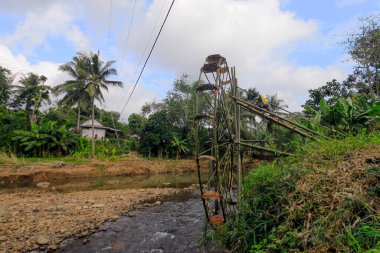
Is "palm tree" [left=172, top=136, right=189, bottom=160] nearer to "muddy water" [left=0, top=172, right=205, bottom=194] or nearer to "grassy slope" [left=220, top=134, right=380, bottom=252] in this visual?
"muddy water" [left=0, top=172, right=205, bottom=194]

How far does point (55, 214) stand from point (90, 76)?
20.0m

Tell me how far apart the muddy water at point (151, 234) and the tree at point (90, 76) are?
19.2 meters

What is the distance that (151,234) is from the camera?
7.79m

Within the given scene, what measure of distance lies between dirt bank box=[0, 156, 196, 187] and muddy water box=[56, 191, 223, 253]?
11256 mm

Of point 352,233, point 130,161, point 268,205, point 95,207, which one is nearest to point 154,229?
point 95,207

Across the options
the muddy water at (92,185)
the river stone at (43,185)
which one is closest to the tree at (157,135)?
the muddy water at (92,185)

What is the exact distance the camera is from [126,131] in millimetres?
39500

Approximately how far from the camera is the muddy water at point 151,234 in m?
6.66

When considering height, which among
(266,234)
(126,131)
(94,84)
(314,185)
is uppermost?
(94,84)

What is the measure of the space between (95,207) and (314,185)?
9029 mm

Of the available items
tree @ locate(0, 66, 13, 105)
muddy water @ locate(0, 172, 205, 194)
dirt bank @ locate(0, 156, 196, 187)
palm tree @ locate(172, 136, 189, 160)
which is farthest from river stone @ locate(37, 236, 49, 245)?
tree @ locate(0, 66, 13, 105)

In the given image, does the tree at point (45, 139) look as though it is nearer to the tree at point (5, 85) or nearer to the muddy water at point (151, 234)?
the tree at point (5, 85)

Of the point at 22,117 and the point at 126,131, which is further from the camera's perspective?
the point at 126,131

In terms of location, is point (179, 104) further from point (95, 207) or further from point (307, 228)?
point (307, 228)
